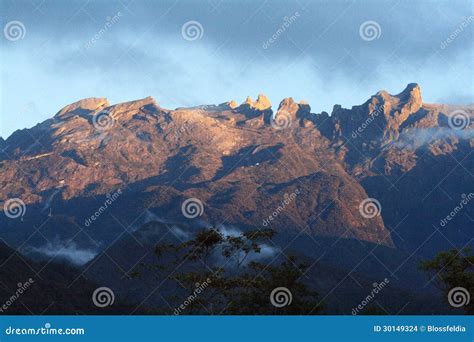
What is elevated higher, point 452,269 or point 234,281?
point 452,269

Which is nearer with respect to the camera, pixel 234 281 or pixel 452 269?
pixel 234 281

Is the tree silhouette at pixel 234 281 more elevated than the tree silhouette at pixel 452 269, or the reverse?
the tree silhouette at pixel 452 269

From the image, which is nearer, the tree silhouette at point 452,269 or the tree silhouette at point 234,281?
the tree silhouette at point 234,281

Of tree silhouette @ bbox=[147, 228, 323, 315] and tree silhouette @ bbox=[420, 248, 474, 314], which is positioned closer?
tree silhouette @ bbox=[147, 228, 323, 315]

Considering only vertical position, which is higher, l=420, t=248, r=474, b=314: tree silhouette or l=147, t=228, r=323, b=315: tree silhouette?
l=420, t=248, r=474, b=314: tree silhouette

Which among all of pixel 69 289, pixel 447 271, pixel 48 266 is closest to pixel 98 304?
pixel 69 289
